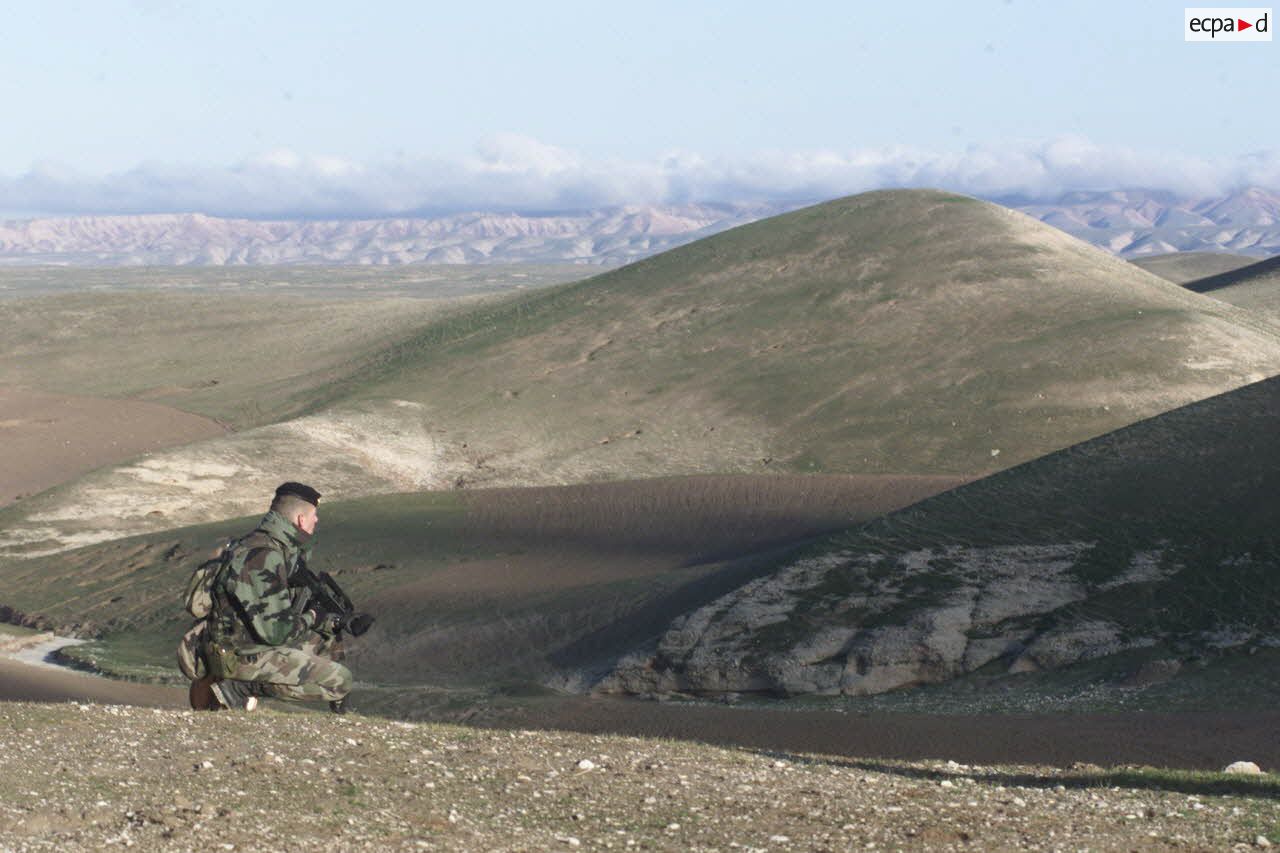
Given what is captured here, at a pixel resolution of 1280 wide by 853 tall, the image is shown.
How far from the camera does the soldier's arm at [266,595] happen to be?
12.3 metres

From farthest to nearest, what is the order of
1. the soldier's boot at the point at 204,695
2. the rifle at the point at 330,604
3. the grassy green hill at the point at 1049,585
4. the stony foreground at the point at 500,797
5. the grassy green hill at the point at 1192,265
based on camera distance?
the grassy green hill at the point at 1192,265, the grassy green hill at the point at 1049,585, the soldier's boot at the point at 204,695, the rifle at the point at 330,604, the stony foreground at the point at 500,797

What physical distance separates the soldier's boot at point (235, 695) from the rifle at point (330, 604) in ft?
3.22

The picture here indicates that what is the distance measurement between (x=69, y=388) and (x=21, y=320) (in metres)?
22.7

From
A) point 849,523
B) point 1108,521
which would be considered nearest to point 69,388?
point 849,523

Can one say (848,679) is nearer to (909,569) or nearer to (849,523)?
(909,569)

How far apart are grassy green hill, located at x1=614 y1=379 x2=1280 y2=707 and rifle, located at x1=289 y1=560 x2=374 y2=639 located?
431 inches

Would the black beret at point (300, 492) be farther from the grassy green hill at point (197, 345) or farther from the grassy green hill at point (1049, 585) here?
the grassy green hill at point (197, 345)

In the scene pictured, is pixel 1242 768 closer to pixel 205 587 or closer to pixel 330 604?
pixel 330 604

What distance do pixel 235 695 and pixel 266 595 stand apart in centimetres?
153

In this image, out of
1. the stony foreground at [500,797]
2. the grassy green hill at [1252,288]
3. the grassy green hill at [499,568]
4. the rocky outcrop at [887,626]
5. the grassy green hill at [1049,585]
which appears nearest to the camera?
the stony foreground at [500,797]

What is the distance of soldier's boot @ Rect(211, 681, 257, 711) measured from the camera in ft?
43.4

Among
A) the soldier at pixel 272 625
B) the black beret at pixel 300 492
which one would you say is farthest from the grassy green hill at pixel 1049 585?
the black beret at pixel 300 492

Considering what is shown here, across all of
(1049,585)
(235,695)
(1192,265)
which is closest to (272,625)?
(235,695)

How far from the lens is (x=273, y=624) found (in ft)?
41.1
